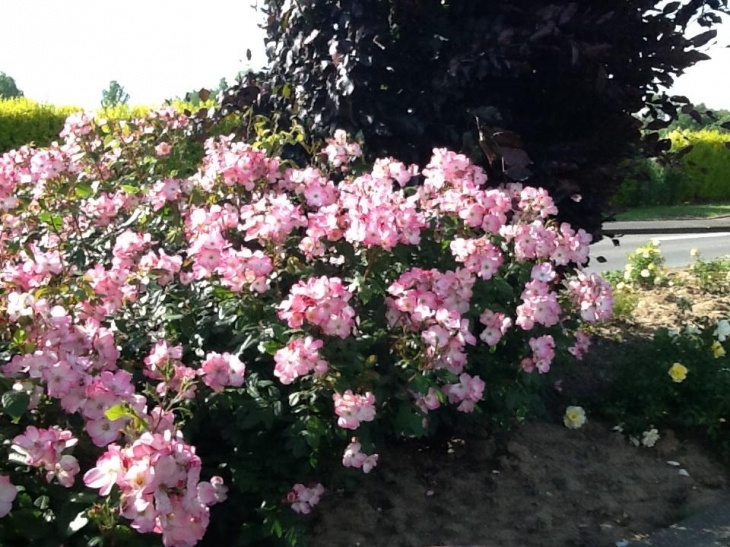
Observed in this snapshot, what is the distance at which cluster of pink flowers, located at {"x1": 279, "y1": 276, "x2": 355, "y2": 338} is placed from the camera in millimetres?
2234

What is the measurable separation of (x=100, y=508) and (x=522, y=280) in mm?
1633

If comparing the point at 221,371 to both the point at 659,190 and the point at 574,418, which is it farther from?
the point at 659,190

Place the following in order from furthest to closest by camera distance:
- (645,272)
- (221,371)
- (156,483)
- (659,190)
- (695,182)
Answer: (695,182) → (659,190) → (645,272) → (221,371) → (156,483)

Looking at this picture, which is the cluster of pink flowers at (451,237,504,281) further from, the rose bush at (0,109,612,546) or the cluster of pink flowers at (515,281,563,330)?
the cluster of pink flowers at (515,281,563,330)

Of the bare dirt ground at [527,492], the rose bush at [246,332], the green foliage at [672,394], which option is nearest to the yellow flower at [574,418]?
the bare dirt ground at [527,492]

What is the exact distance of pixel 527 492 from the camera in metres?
3.07

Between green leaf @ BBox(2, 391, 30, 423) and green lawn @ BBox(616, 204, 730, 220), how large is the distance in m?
17.0

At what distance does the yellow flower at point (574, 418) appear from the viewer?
140 inches

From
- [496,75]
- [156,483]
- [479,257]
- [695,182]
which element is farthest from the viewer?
[695,182]

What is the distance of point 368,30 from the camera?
142 inches

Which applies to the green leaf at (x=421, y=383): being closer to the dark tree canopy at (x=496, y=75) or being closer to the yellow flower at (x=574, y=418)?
the dark tree canopy at (x=496, y=75)

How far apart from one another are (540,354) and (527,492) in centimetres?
57

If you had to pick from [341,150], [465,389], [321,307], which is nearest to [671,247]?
[341,150]

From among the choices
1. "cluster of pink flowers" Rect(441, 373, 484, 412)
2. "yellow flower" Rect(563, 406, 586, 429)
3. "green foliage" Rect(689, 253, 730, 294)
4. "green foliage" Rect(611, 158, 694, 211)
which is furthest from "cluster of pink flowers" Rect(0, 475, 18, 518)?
"green foliage" Rect(611, 158, 694, 211)
